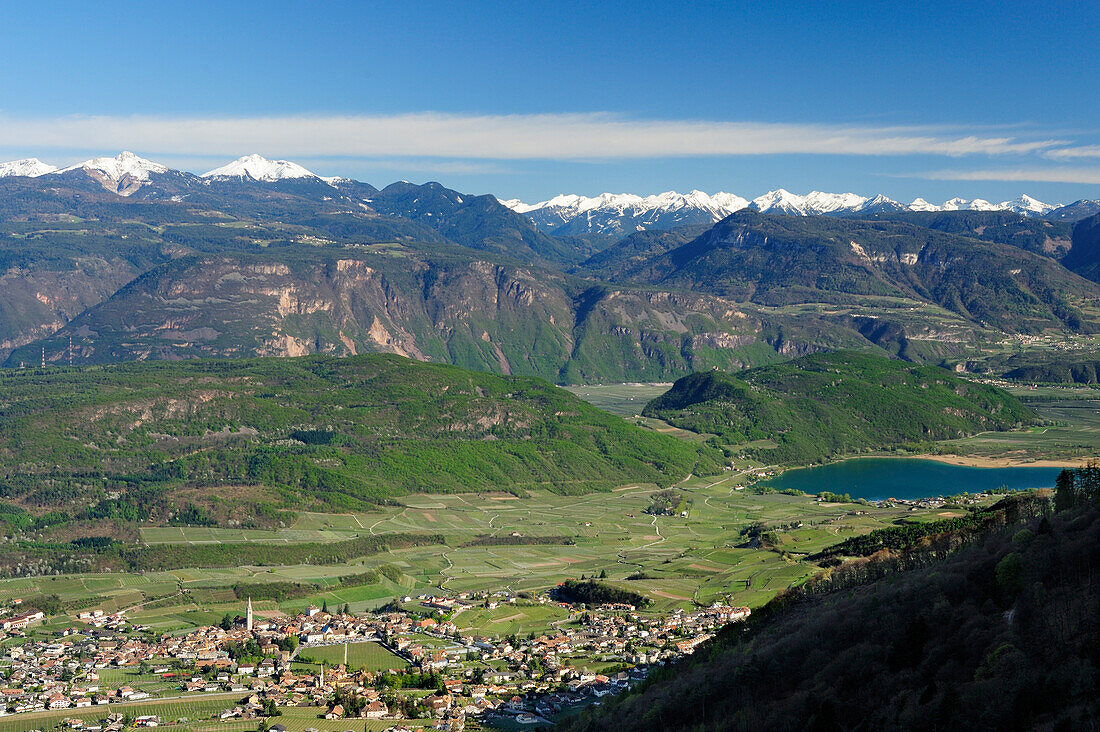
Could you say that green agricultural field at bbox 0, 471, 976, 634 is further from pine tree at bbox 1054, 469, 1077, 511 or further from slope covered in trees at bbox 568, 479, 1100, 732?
slope covered in trees at bbox 568, 479, 1100, 732

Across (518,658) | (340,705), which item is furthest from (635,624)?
(340,705)

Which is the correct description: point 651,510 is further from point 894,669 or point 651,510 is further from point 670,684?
point 894,669

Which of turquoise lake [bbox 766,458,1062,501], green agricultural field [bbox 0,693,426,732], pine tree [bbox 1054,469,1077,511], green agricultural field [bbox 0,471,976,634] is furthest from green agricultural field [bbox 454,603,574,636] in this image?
turquoise lake [bbox 766,458,1062,501]

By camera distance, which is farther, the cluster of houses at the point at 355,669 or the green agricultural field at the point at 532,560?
the green agricultural field at the point at 532,560

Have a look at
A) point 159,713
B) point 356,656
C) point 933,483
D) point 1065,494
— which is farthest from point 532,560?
point 933,483

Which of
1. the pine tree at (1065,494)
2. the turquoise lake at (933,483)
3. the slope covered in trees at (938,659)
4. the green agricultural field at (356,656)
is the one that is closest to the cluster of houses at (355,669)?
the green agricultural field at (356,656)

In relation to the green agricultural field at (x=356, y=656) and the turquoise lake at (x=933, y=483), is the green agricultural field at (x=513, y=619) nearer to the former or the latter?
the green agricultural field at (x=356, y=656)

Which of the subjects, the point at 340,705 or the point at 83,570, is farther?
the point at 83,570
